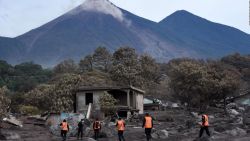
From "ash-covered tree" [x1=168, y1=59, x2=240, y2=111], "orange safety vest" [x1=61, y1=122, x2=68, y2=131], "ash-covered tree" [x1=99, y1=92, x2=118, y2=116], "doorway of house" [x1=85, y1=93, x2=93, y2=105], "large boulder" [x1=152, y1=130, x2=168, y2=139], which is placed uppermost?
"ash-covered tree" [x1=168, y1=59, x2=240, y2=111]

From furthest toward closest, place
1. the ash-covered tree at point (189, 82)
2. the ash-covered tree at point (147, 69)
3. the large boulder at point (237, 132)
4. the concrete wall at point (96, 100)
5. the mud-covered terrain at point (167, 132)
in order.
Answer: the ash-covered tree at point (147, 69)
the ash-covered tree at point (189, 82)
the concrete wall at point (96, 100)
the large boulder at point (237, 132)
the mud-covered terrain at point (167, 132)

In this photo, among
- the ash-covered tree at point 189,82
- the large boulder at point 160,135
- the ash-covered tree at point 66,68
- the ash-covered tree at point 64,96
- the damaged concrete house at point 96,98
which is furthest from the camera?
the ash-covered tree at point 66,68

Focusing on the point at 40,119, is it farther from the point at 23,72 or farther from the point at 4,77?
the point at 23,72

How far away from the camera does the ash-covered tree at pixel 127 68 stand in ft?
257

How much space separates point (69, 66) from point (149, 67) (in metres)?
23.2

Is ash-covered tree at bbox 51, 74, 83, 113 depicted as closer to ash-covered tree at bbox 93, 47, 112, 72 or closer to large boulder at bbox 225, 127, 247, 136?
large boulder at bbox 225, 127, 247, 136

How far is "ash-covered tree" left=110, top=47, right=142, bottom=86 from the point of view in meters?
78.4

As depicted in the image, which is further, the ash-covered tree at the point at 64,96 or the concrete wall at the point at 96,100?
the ash-covered tree at the point at 64,96

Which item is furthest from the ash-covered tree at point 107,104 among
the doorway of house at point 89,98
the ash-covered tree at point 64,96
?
the ash-covered tree at point 64,96

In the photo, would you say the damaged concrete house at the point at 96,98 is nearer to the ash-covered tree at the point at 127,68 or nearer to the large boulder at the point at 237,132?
the ash-covered tree at the point at 127,68

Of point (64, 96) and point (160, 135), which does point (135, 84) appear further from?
point (160, 135)

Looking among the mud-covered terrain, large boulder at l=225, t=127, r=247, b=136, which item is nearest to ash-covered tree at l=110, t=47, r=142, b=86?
the mud-covered terrain

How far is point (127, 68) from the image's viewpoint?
80250mm

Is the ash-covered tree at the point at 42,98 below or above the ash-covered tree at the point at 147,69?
below
